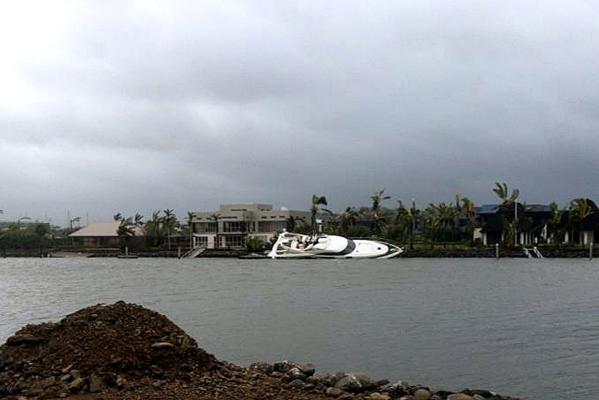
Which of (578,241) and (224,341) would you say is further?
(578,241)

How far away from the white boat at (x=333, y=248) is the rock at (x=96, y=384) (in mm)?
88523

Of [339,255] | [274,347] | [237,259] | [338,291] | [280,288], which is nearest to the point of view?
[274,347]

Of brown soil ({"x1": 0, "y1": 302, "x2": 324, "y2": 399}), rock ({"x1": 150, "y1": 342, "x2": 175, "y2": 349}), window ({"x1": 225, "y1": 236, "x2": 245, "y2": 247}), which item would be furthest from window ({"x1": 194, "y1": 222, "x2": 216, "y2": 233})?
rock ({"x1": 150, "y1": 342, "x2": 175, "y2": 349})

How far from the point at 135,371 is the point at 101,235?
143 metres

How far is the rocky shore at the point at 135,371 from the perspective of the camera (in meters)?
11.5

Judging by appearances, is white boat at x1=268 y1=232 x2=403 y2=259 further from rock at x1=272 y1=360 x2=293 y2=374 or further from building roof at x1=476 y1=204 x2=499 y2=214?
rock at x1=272 y1=360 x2=293 y2=374

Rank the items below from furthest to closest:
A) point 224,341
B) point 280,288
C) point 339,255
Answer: point 339,255
point 280,288
point 224,341

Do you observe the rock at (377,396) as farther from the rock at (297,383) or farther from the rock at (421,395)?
the rock at (297,383)

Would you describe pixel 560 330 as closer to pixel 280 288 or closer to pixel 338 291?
pixel 338 291

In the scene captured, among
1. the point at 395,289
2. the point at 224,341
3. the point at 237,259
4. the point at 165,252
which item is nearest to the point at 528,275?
the point at 395,289

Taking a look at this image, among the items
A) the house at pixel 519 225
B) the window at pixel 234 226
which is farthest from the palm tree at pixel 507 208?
the window at pixel 234 226

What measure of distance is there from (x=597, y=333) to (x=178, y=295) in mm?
27982

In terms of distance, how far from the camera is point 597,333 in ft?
83.0

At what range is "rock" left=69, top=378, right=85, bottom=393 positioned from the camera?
11.3 metres
